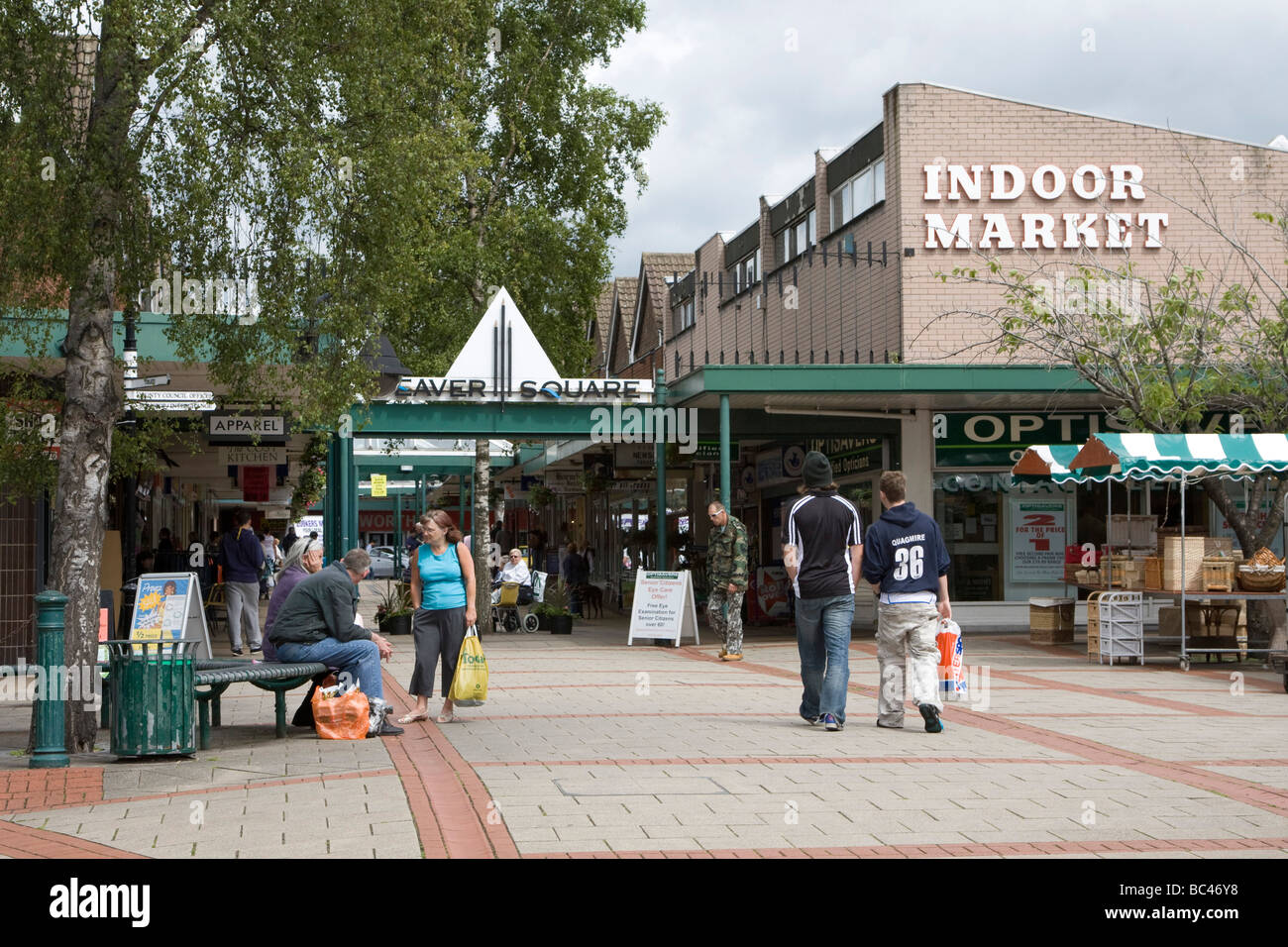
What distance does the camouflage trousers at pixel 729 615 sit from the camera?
17.4m

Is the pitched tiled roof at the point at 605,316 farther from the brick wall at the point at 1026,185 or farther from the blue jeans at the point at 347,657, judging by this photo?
the blue jeans at the point at 347,657

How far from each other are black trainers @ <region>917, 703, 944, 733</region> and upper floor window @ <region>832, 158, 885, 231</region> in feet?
45.6

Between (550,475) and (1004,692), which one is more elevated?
(550,475)

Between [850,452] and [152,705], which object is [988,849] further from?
[850,452]

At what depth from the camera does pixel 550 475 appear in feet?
110

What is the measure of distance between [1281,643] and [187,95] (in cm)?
1260

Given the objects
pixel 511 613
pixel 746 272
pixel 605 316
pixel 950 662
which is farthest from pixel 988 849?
pixel 605 316

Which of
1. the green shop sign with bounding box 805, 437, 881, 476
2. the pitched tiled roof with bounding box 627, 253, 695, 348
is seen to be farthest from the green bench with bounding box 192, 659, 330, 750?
the pitched tiled roof with bounding box 627, 253, 695, 348

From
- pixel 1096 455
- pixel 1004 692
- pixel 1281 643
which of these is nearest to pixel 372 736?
pixel 1004 692

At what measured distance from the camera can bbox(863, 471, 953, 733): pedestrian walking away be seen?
1012 centimetres

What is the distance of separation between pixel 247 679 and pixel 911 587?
4.48m

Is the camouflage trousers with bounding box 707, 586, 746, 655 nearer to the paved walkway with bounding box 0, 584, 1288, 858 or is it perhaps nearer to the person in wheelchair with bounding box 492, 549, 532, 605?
the paved walkway with bounding box 0, 584, 1288, 858

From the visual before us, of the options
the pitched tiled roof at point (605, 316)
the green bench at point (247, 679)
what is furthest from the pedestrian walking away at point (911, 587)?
the pitched tiled roof at point (605, 316)
